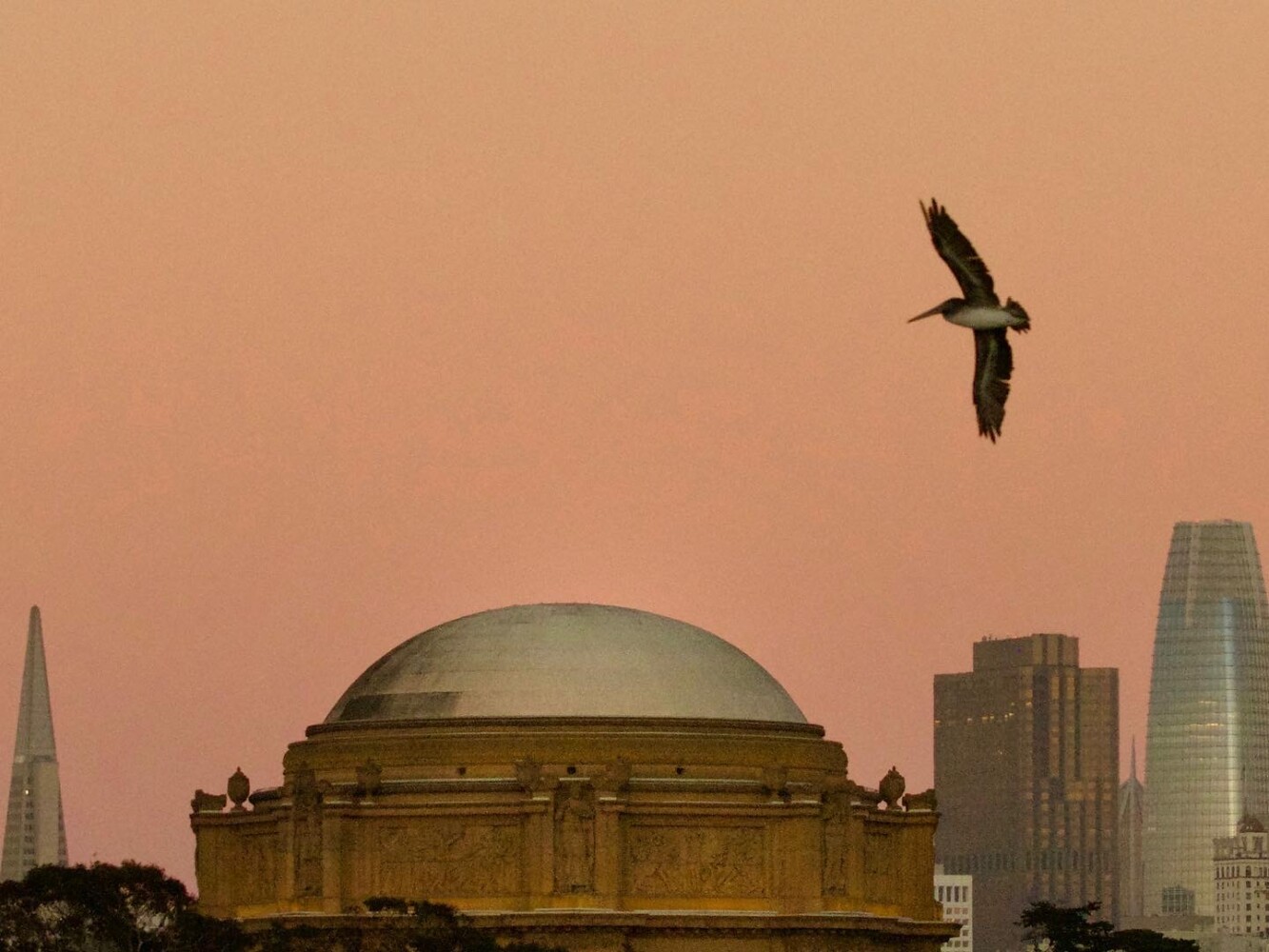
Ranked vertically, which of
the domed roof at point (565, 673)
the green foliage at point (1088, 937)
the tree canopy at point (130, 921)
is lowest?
the tree canopy at point (130, 921)

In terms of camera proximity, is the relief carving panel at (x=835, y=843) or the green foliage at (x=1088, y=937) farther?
the green foliage at (x=1088, y=937)

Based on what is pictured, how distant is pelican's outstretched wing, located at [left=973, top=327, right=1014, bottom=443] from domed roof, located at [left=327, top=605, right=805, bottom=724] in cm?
6826

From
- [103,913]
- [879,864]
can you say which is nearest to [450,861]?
[879,864]

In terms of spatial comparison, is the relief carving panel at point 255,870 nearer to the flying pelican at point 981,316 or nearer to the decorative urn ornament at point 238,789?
the decorative urn ornament at point 238,789

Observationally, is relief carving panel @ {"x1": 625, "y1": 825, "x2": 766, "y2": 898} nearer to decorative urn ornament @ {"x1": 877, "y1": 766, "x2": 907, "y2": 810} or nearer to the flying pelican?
decorative urn ornament @ {"x1": 877, "y1": 766, "x2": 907, "y2": 810}

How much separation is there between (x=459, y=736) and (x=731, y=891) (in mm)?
9754

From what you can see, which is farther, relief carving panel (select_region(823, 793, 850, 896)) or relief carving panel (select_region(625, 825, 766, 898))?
relief carving panel (select_region(823, 793, 850, 896))

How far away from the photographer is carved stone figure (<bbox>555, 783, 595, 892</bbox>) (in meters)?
144

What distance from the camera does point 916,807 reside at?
152 meters

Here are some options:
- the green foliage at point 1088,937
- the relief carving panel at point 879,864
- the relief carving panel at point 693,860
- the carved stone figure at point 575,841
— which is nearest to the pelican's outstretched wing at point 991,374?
the carved stone figure at point 575,841

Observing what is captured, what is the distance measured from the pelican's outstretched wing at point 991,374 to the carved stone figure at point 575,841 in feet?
218

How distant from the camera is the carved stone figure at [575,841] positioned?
144 meters

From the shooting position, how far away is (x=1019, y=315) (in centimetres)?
7750

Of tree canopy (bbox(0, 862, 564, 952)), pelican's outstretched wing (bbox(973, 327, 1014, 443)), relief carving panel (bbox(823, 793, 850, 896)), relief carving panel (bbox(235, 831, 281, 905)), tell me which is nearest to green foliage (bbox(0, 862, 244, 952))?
tree canopy (bbox(0, 862, 564, 952))
